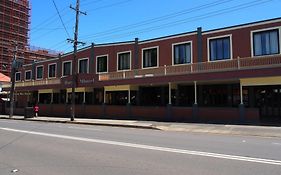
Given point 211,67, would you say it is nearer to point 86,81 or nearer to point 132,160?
point 86,81

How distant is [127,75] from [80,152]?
21581 mm

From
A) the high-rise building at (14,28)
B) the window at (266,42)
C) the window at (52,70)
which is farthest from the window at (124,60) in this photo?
the high-rise building at (14,28)

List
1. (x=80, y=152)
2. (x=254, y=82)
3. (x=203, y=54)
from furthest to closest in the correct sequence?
(x=203, y=54)
(x=254, y=82)
(x=80, y=152)

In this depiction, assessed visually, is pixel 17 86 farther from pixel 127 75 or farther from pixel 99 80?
pixel 127 75

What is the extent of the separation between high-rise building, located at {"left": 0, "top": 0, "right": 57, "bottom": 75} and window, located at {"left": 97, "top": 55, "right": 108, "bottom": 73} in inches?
1316

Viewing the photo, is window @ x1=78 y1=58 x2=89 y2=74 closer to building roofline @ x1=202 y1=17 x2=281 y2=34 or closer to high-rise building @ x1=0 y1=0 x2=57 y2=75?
building roofline @ x1=202 y1=17 x2=281 y2=34

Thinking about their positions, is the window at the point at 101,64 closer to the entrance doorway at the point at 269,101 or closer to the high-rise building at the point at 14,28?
the entrance doorway at the point at 269,101

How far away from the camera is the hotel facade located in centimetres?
2386

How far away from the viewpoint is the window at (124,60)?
3556 cm

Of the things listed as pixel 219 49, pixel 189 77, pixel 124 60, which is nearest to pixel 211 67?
pixel 189 77

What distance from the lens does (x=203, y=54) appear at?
29.1 metres

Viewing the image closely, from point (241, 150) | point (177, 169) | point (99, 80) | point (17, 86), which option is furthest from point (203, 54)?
point (17, 86)

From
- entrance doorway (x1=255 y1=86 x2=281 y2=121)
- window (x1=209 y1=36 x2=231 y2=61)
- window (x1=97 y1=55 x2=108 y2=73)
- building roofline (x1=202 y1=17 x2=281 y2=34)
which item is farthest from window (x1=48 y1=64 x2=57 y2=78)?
entrance doorway (x1=255 y1=86 x2=281 y2=121)

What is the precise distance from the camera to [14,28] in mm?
83938
